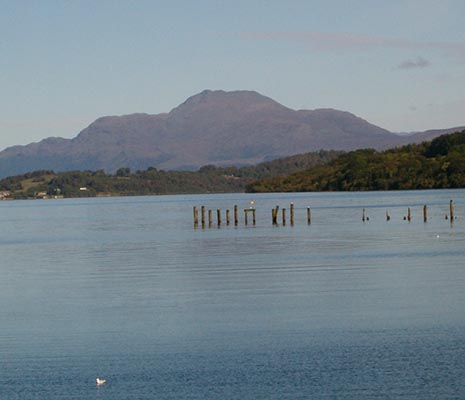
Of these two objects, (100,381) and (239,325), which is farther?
(239,325)

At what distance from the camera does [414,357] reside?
26.1 meters

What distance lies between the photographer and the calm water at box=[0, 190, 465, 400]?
954 inches

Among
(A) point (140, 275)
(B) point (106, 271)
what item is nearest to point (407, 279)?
(A) point (140, 275)

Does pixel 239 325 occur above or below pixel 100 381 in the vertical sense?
above

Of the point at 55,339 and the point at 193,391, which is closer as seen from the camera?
the point at 193,391

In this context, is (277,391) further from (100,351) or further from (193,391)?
(100,351)

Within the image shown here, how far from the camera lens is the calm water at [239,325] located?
24.2m

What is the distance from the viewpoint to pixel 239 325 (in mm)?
31750

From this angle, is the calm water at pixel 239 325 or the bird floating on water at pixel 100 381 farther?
the bird floating on water at pixel 100 381

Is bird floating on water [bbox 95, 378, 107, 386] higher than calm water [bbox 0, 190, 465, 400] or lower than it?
lower

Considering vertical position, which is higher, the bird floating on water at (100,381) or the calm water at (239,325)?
the calm water at (239,325)

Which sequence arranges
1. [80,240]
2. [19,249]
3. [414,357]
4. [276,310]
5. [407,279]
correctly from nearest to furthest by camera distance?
[414,357] < [276,310] < [407,279] < [19,249] < [80,240]

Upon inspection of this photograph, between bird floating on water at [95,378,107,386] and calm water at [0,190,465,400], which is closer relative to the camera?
calm water at [0,190,465,400]

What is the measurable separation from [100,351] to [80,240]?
5545 centimetres
